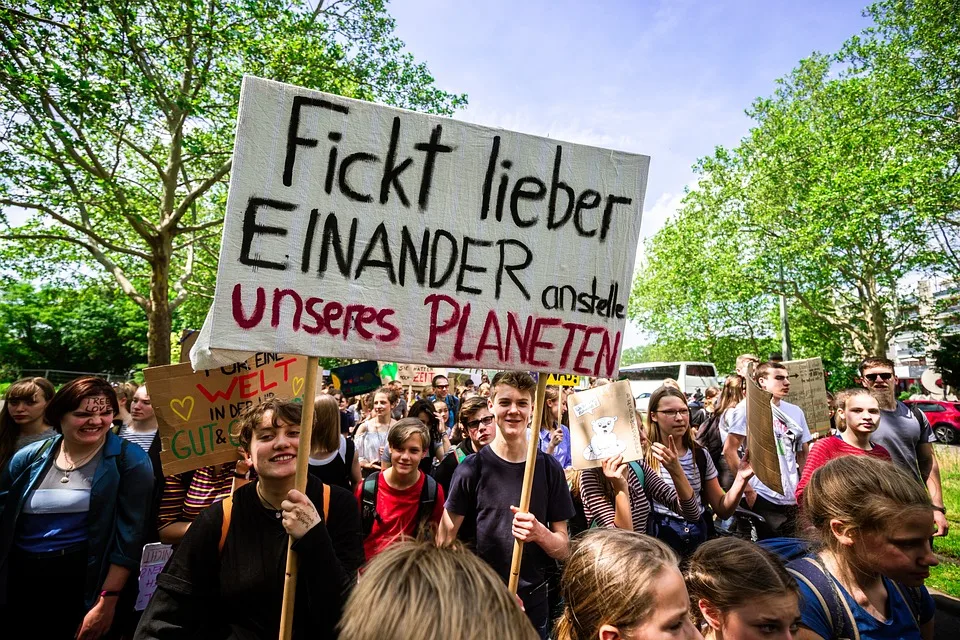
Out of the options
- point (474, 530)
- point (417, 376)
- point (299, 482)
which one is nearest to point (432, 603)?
point (299, 482)

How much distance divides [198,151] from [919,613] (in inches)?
517

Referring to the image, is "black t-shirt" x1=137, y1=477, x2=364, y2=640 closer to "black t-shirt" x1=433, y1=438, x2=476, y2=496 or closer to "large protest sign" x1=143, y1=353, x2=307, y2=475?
"large protest sign" x1=143, y1=353, x2=307, y2=475

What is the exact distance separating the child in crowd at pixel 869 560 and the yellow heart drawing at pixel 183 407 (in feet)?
9.01

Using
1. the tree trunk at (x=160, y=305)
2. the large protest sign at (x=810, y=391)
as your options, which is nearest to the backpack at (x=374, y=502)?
the large protest sign at (x=810, y=391)

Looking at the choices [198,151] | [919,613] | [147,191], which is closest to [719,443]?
[919,613]

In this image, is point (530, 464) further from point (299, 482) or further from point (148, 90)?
point (148, 90)

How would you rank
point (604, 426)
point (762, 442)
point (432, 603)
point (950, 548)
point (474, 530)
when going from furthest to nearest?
point (950, 548) < point (762, 442) < point (604, 426) < point (474, 530) < point (432, 603)

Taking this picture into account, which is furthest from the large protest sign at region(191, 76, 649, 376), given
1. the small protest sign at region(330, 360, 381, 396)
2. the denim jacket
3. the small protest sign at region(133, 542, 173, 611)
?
the small protest sign at region(330, 360, 381, 396)

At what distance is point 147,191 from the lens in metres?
15.3

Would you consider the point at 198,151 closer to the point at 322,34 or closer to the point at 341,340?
the point at 322,34

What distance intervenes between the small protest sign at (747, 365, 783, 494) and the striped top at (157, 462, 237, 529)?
9.95ft

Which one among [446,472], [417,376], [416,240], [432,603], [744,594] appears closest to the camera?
[432,603]

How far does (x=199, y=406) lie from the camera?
3029 millimetres

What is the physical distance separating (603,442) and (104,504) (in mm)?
2430
